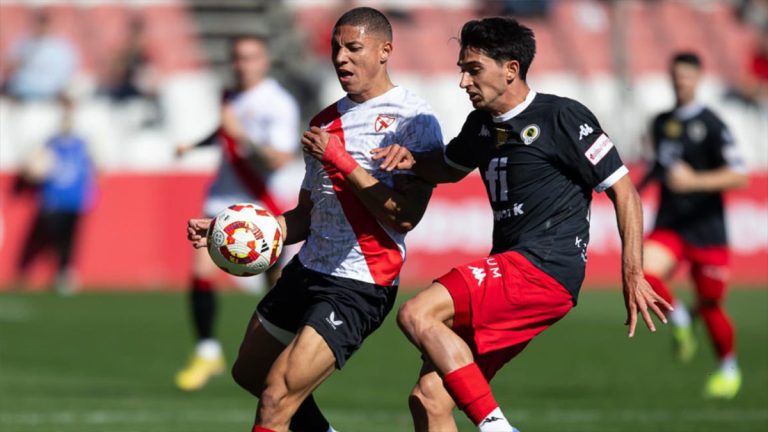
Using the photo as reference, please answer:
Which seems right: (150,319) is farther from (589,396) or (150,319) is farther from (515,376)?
(589,396)

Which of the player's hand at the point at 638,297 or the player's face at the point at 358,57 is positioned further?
the player's face at the point at 358,57

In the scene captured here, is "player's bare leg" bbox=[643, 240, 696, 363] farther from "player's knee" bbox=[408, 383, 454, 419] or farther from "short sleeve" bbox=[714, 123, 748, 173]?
"player's knee" bbox=[408, 383, 454, 419]

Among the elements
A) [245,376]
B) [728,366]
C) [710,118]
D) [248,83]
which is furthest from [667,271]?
[245,376]

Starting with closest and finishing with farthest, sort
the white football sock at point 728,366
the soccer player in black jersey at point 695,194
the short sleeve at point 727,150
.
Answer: the white football sock at point 728,366, the soccer player in black jersey at point 695,194, the short sleeve at point 727,150

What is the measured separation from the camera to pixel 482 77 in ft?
22.2

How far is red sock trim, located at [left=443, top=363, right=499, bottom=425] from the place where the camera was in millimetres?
6344

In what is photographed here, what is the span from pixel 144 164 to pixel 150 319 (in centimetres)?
664

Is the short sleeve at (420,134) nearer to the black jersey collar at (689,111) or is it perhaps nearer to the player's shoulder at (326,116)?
the player's shoulder at (326,116)

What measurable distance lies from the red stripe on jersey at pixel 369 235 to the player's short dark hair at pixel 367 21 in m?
0.55

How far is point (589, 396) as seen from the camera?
1119cm

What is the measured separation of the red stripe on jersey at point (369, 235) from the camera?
22.6 feet

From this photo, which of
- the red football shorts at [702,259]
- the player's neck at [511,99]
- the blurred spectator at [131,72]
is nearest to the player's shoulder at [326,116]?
the player's neck at [511,99]

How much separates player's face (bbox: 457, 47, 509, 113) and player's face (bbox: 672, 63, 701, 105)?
5.66 metres

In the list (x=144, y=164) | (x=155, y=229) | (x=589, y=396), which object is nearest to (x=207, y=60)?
(x=144, y=164)
